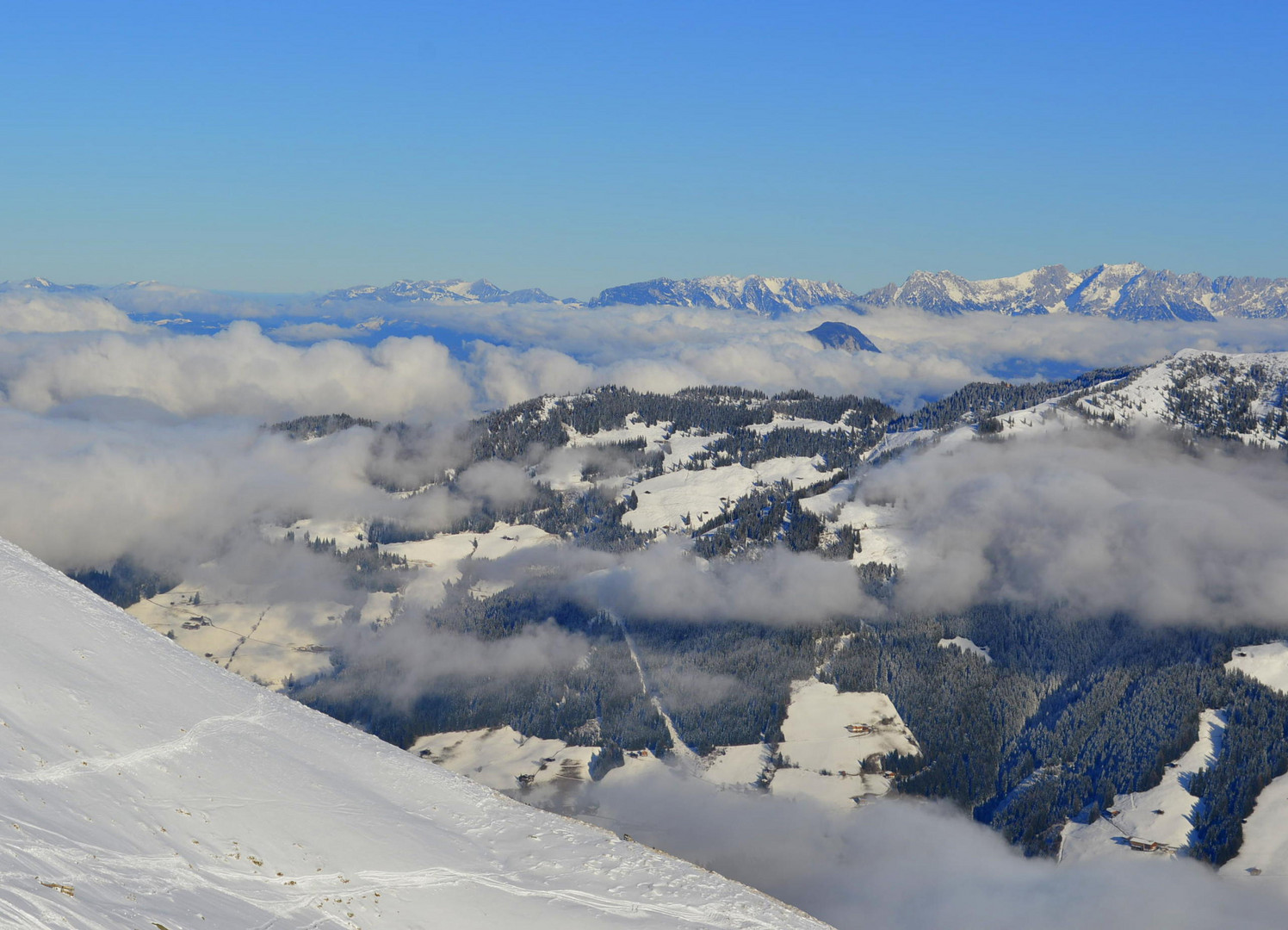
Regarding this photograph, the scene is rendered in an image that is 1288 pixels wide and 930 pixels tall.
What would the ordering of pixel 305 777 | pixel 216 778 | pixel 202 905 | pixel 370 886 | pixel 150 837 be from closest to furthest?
pixel 202 905, pixel 150 837, pixel 370 886, pixel 216 778, pixel 305 777

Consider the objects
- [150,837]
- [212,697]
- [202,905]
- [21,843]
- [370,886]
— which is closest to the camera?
[21,843]

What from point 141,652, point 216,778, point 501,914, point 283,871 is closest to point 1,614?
point 141,652

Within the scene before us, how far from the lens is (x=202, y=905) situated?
58188 mm

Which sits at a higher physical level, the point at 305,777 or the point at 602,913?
the point at 305,777

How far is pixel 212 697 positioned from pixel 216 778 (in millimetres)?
14238

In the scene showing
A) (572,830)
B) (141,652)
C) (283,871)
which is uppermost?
(141,652)

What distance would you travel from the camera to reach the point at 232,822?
69.5 meters

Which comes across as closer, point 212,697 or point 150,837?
point 150,837

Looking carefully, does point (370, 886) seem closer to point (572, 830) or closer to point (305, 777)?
point (305, 777)

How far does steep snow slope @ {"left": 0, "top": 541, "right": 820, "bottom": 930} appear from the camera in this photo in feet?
191

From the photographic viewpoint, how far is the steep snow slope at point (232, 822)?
58281mm

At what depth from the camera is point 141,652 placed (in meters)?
87.1

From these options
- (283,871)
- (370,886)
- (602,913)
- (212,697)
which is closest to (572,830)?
(602,913)

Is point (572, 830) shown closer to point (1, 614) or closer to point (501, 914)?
point (501, 914)
